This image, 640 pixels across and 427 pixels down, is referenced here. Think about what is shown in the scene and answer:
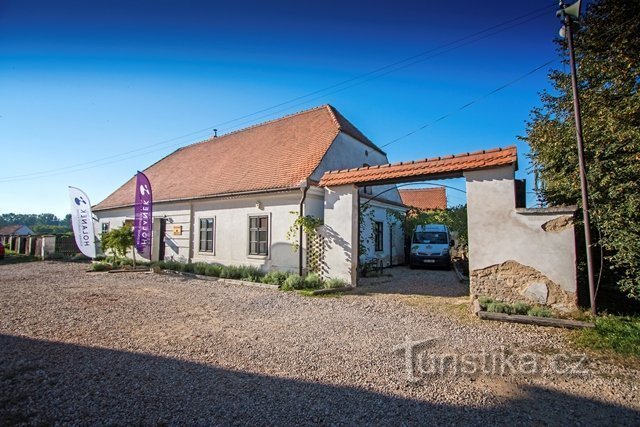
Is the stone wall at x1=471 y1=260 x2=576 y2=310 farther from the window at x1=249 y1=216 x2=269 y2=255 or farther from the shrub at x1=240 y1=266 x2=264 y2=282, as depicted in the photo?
the window at x1=249 y1=216 x2=269 y2=255

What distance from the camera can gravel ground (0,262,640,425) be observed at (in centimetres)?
295

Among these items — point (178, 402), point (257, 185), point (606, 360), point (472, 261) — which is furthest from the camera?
point (257, 185)

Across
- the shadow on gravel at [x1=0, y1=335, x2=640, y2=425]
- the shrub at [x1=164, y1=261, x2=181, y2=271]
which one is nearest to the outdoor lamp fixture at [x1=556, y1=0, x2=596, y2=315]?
the shadow on gravel at [x1=0, y1=335, x2=640, y2=425]

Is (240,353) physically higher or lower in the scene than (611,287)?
lower

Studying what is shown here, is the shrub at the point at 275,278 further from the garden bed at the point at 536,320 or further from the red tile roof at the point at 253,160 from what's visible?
the garden bed at the point at 536,320

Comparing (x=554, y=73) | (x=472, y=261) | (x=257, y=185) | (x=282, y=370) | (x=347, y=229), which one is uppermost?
(x=554, y=73)

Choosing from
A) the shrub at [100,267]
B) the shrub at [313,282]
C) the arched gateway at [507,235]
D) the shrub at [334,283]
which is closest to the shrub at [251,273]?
the shrub at [313,282]

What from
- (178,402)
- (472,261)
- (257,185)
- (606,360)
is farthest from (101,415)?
(257,185)

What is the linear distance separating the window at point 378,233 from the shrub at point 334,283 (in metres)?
5.38

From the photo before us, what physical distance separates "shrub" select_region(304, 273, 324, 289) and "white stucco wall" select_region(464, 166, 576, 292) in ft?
14.4

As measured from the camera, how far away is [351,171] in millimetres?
9828

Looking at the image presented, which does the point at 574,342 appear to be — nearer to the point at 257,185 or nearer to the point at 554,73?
the point at 554,73

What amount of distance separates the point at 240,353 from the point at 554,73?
37.8ft

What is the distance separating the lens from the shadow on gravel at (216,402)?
2840mm
